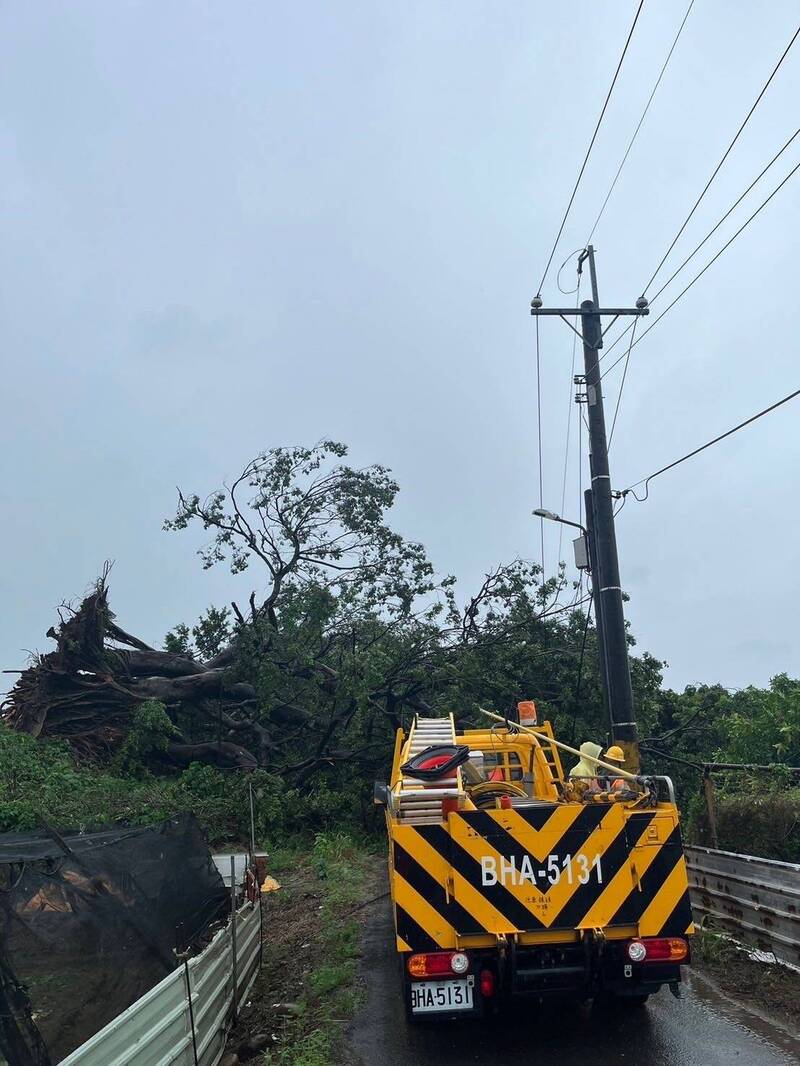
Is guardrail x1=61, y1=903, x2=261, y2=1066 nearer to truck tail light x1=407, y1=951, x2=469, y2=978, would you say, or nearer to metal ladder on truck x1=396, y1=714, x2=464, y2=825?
truck tail light x1=407, y1=951, x2=469, y2=978

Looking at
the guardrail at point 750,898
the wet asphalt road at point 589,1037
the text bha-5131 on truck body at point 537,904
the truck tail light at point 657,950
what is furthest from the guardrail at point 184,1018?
the guardrail at point 750,898

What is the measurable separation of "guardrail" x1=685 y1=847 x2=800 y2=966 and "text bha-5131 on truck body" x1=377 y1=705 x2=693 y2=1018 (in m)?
1.39

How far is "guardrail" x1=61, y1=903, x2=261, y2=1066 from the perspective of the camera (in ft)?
A: 11.3

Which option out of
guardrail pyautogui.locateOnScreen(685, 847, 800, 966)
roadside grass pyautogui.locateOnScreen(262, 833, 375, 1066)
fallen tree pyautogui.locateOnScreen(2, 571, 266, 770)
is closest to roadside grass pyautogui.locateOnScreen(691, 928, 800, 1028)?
guardrail pyautogui.locateOnScreen(685, 847, 800, 966)

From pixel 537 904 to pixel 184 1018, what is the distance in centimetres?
A: 223

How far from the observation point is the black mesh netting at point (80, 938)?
3519 millimetres

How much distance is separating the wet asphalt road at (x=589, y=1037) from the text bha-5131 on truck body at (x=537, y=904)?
1.06ft

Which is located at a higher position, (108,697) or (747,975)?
(108,697)

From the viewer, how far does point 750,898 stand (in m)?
7.10

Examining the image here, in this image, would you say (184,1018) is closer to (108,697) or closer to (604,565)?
(604,565)

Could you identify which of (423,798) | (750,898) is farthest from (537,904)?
(750,898)

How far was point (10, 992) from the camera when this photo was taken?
11.1ft

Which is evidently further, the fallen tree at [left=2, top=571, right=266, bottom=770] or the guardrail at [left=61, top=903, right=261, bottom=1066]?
the fallen tree at [left=2, top=571, right=266, bottom=770]

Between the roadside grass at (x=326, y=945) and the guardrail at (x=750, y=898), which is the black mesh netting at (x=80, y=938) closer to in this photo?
the roadside grass at (x=326, y=945)
